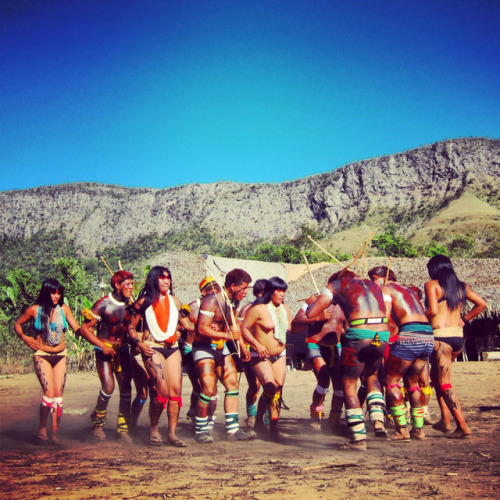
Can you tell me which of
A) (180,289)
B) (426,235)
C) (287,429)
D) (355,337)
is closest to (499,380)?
(287,429)

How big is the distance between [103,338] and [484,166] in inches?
3179

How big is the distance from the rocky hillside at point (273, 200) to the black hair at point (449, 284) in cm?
6207

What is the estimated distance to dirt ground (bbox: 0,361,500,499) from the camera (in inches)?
159

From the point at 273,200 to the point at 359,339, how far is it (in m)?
94.6

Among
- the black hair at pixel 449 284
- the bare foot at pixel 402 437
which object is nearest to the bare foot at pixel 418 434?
the bare foot at pixel 402 437

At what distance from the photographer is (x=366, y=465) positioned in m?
4.76

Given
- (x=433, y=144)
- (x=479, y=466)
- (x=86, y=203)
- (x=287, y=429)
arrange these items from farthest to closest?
(x=86, y=203), (x=433, y=144), (x=287, y=429), (x=479, y=466)

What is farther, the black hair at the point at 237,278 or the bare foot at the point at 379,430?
the black hair at the point at 237,278

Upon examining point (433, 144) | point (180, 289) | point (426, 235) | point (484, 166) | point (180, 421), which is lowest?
point (180, 421)

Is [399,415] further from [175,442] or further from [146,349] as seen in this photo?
[146,349]

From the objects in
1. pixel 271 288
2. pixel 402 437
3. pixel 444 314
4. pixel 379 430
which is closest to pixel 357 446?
pixel 379 430

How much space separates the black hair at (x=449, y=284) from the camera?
6250 mm

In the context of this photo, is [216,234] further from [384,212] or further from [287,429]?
[287,429]

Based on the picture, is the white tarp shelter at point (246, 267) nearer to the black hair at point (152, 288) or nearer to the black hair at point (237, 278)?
the black hair at point (237, 278)
